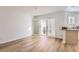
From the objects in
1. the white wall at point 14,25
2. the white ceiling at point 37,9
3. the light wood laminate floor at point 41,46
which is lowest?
the light wood laminate floor at point 41,46

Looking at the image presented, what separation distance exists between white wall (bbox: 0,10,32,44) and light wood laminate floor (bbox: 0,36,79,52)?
0.13 metres

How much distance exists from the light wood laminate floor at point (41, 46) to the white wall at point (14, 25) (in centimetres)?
13

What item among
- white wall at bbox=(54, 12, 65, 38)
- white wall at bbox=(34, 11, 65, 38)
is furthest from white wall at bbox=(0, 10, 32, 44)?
white wall at bbox=(54, 12, 65, 38)

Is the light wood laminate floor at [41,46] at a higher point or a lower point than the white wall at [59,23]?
lower

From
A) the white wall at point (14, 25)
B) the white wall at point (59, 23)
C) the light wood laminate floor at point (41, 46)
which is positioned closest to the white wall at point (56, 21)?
the white wall at point (59, 23)

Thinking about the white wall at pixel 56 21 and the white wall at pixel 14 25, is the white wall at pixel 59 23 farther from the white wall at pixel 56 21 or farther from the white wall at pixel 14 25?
the white wall at pixel 14 25

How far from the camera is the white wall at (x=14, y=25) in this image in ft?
6.77

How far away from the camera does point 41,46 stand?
210cm

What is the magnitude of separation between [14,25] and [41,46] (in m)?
0.62

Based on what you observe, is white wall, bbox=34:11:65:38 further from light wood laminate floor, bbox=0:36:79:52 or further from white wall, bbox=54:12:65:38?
light wood laminate floor, bbox=0:36:79:52
